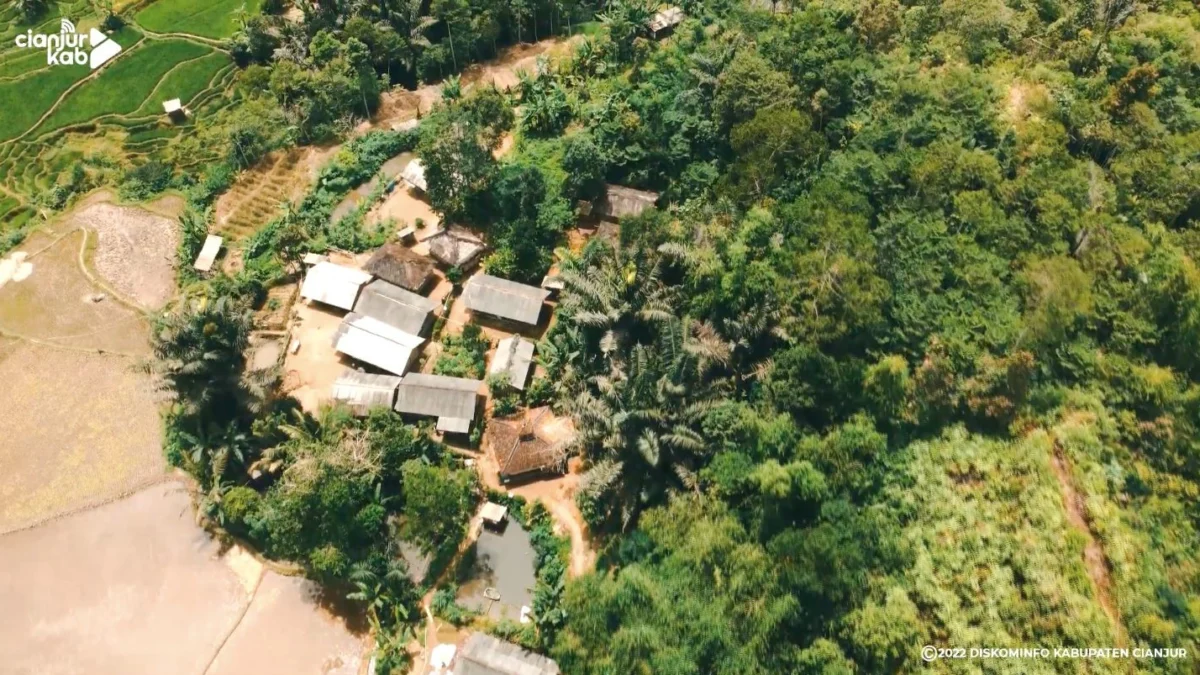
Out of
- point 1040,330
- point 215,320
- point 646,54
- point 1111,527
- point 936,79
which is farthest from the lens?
point 646,54

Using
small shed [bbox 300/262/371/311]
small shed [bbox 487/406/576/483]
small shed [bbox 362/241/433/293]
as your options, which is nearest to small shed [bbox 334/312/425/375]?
small shed [bbox 300/262/371/311]

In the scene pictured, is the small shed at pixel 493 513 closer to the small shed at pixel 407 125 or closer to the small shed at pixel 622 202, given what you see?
the small shed at pixel 622 202

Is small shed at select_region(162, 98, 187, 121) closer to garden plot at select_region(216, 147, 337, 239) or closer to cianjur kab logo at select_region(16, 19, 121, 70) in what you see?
cianjur kab logo at select_region(16, 19, 121, 70)

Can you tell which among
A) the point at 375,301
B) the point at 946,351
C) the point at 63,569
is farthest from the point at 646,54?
the point at 63,569

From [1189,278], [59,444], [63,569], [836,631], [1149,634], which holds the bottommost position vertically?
[63,569]

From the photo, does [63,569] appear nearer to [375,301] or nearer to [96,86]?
[375,301]

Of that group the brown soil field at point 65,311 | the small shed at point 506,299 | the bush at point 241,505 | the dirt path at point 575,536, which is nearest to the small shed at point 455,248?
the small shed at point 506,299

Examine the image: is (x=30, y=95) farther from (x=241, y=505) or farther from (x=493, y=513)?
(x=493, y=513)
